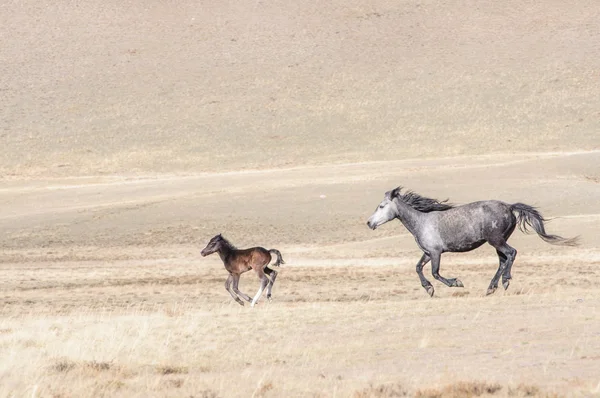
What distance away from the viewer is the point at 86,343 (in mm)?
14281

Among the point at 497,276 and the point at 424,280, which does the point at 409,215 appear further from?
the point at 497,276

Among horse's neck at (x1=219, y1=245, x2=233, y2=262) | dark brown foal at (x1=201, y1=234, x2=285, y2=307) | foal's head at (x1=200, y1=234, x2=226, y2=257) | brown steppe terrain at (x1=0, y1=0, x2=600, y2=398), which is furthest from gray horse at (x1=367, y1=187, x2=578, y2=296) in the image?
foal's head at (x1=200, y1=234, x2=226, y2=257)

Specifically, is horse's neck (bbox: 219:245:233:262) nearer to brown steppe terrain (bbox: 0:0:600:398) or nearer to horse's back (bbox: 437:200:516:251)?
brown steppe terrain (bbox: 0:0:600:398)

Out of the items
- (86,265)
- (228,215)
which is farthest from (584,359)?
(228,215)

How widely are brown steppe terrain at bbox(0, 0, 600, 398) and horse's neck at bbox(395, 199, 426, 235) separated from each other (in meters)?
1.40

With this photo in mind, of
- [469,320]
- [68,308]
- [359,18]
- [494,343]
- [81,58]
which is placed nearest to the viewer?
[494,343]

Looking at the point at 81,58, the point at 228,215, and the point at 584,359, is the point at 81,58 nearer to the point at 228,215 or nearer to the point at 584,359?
the point at 228,215

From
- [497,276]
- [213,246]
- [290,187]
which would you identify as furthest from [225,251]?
[290,187]

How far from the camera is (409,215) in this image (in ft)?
64.6

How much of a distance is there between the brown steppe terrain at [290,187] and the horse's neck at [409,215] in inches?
55.2

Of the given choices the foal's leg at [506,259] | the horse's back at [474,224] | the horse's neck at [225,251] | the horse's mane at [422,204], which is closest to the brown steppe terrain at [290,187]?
the foal's leg at [506,259]

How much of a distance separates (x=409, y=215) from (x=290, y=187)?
24.0 metres

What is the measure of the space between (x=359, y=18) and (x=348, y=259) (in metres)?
63.1

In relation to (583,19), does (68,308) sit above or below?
below
